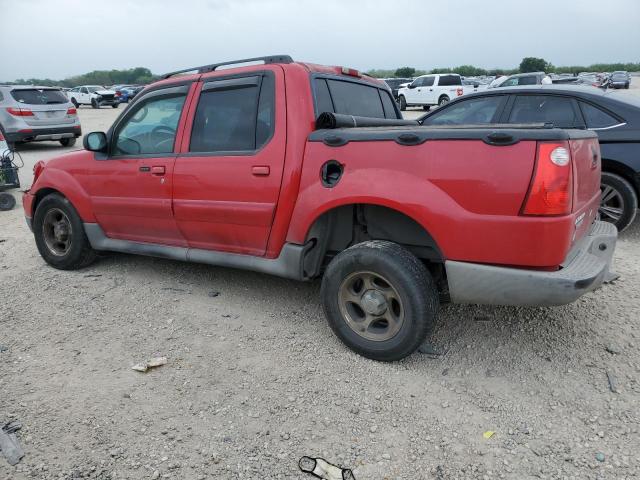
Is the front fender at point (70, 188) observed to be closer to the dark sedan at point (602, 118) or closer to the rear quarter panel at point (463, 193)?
the rear quarter panel at point (463, 193)

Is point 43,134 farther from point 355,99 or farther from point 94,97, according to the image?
point 94,97

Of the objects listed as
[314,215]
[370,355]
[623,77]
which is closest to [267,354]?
[370,355]

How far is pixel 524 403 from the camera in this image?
108 inches

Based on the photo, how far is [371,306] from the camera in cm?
310

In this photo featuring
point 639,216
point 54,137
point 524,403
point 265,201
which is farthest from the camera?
point 54,137

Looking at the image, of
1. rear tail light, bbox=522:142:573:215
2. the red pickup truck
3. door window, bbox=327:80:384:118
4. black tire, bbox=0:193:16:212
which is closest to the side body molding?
the red pickup truck

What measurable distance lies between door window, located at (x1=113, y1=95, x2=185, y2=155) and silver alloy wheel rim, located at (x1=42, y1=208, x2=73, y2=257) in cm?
103

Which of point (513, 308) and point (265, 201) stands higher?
point (265, 201)

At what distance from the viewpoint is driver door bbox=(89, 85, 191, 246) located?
3.96 meters

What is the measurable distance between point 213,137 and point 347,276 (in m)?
1.51

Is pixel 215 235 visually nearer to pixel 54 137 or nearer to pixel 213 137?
pixel 213 137

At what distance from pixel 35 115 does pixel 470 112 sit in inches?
467

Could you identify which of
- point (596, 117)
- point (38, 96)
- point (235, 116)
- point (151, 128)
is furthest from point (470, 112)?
point (38, 96)

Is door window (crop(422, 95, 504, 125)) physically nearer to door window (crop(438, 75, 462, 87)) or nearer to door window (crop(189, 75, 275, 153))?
door window (crop(189, 75, 275, 153))
